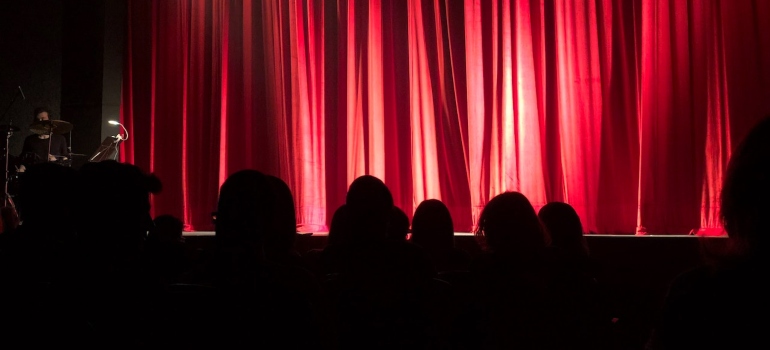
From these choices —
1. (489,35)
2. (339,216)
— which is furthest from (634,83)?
(339,216)

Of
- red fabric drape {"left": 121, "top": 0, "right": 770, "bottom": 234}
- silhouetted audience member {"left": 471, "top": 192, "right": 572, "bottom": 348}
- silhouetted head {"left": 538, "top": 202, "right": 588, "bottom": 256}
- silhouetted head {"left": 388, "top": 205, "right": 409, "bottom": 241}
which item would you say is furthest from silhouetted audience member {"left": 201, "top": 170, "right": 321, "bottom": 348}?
red fabric drape {"left": 121, "top": 0, "right": 770, "bottom": 234}

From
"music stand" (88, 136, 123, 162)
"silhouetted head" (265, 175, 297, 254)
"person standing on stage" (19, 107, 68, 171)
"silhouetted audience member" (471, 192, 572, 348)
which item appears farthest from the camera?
"person standing on stage" (19, 107, 68, 171)

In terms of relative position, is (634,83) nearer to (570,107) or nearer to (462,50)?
(570,107)

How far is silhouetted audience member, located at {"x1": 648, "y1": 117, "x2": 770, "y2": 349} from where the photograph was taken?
3.65 ft

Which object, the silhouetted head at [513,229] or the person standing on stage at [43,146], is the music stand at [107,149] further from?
the silhouetted head at [513,229]

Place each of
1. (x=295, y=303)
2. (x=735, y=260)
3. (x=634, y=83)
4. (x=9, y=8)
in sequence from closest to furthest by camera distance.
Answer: (x=735, y=260) → (x=295, y=303) → (x=634, y=83) → (x=9, y=8)

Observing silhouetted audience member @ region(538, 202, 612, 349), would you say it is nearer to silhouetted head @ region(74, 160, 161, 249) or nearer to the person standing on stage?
silhouetted head @ region(74, 160, 161, 249)

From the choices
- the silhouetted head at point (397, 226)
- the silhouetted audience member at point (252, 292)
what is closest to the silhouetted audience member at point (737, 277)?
the silhouetted audience member at point (252, 292)

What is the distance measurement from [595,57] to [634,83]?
1.40 ft

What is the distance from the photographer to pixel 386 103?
21.8ft

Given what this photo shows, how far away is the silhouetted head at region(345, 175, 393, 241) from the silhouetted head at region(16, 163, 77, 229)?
3.58 feet

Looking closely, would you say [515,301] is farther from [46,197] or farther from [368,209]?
[46,197]

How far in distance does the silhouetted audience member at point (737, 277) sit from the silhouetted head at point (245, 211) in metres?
1.19

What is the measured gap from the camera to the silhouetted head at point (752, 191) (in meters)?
1.10
